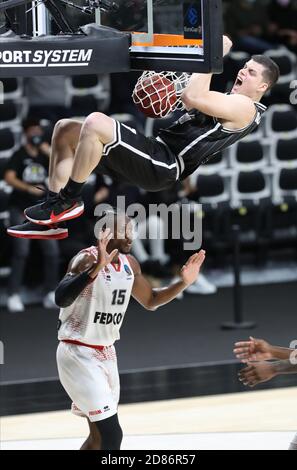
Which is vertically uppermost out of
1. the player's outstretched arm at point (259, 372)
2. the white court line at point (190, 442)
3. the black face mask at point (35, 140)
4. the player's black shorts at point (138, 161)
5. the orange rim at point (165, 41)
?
the orange rim at point (165, 41)

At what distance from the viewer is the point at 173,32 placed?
24.0 ft

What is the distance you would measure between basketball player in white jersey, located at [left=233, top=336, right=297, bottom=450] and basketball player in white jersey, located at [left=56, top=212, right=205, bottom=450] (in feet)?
4.22

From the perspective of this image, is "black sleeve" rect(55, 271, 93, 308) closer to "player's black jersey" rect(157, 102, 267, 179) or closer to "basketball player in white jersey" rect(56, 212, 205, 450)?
"basketball player in white jersey" rect(56, 212, 205, 450)

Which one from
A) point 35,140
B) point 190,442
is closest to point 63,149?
point 190,442

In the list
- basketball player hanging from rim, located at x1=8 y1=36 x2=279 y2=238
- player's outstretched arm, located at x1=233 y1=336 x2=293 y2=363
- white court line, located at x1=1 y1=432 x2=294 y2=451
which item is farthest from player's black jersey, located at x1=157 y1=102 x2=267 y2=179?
white court line, located at x1=1 y1=432 x2=294 y2=451

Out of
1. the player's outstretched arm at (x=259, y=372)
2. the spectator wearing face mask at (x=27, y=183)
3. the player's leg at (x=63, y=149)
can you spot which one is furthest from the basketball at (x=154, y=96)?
the spectator wearing face mask at (x=27, y=183)

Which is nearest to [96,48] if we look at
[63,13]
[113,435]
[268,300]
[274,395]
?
[63,13]

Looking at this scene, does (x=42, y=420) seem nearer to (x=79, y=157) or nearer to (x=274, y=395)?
(x=274, y=395)

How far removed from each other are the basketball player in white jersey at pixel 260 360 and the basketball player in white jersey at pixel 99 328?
4.22 feet

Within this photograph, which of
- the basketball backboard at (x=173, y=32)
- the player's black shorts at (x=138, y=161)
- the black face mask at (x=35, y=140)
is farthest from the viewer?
the black face mask at (x=35, y=140)

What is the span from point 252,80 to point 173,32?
74 cm

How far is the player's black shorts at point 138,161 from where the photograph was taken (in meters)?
7.45

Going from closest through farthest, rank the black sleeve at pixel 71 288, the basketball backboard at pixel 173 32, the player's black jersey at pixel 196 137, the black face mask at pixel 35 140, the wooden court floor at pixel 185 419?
the basketball backboard at pixel 173 32, the player's black jersey at pixel 196 137, the black sleeve at pixel 71 288, the wooden court floor at pixel 185 419, the black face mask at pixel 35 140

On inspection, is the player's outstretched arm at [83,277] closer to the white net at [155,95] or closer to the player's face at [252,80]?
the white net at [155,95]
